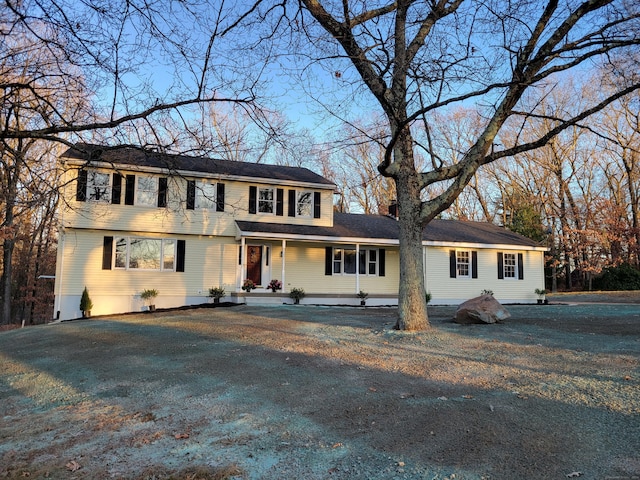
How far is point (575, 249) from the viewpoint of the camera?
106 feet

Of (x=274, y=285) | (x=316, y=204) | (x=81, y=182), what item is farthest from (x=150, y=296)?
(x=81, y=182)

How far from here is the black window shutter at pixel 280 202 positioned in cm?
1927

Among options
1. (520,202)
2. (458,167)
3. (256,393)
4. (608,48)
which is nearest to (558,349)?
(458,167)

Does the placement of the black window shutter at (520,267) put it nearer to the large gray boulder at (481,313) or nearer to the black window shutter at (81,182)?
the large gray boulder at (481,313)

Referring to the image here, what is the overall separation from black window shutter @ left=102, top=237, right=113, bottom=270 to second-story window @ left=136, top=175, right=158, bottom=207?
5.73ft

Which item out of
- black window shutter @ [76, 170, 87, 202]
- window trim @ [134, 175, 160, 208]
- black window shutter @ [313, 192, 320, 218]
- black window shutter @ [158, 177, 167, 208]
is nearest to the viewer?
black window shutter @ [76, 170, 87, 202]

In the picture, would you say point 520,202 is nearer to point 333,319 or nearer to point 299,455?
point 333,319

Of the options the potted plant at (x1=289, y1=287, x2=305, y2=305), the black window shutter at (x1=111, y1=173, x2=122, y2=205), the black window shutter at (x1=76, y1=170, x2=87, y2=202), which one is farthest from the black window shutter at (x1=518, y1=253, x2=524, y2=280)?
the black window shutter at (x1=76, y1=170, x2=87, y2=202)

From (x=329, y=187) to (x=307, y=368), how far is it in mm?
14100

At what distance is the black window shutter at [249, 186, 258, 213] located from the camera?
18.8 meters

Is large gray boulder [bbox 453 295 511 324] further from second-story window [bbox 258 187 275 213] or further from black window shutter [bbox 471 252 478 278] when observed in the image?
black window shutter [bbox 471 252 478 278]

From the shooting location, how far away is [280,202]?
761 inches

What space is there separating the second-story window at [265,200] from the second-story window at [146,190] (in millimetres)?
4126

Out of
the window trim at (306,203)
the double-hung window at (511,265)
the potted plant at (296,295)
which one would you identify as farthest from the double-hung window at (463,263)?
the potted plant at (296,295)
